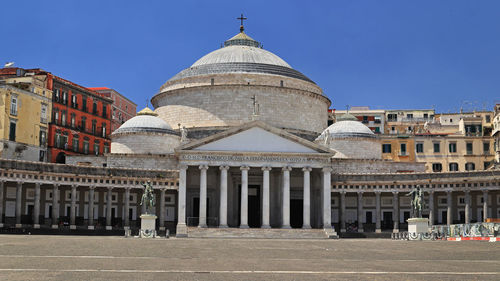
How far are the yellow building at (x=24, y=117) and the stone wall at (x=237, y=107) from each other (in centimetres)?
1497

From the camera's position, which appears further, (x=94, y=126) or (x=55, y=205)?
(x=94, y=126)

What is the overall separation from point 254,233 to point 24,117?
32675mm

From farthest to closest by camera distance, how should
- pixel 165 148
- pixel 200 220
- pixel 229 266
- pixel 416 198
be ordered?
pixel 165 148 → pixel 200 220 → pixel 416 198 → pixel 229 266

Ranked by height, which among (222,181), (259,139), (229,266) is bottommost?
(229,266)

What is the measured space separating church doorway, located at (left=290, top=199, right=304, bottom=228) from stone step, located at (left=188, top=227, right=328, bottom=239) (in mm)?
8732

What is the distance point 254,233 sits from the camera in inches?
2438

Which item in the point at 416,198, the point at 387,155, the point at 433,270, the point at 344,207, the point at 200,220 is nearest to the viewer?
the point at 433,270

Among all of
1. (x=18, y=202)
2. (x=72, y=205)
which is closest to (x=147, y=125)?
(x=72, y=205)

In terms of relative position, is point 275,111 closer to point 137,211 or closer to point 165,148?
point 165,148

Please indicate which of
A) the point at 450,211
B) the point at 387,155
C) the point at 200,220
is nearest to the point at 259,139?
the point at 200,220

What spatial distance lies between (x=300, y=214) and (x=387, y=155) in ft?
76.2

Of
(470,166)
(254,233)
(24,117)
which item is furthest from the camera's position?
(470,166)

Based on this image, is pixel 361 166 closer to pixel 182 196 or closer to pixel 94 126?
pixel 182 196

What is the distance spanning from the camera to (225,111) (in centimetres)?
7800
